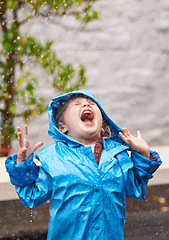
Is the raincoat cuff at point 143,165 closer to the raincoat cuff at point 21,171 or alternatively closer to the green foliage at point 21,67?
the raincoat cuff at point 21,171

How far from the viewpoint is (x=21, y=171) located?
1281mm

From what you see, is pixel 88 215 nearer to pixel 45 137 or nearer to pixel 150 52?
pixel 45 137

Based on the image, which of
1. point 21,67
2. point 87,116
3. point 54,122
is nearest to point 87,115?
point 87,116

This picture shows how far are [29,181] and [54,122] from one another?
0.26 m

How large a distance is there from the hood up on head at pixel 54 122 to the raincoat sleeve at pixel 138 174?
15 cm

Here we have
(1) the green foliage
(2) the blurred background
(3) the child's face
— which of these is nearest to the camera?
(3) the child's face

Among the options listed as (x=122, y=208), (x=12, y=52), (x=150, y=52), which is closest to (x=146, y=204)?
(x=122, y=208)

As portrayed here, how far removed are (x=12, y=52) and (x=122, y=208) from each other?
1721 millimetres

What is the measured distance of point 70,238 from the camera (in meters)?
1.27

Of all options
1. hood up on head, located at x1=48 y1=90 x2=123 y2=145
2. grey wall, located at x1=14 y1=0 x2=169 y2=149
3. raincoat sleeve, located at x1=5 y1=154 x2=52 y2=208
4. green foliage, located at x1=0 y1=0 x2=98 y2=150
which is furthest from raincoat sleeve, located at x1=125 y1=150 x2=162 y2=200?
grey wall, located at x1=14 y1=0 x2=169 y2=149

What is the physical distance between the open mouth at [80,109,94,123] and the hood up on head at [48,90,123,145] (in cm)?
8

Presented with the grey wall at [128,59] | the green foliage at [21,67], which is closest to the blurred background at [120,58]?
the grey wall at [128,59]

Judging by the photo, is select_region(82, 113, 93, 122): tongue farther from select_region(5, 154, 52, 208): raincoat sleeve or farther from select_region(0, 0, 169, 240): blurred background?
select_region(0, 0, 169, 240): blurred background

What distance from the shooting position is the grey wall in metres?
3.45
